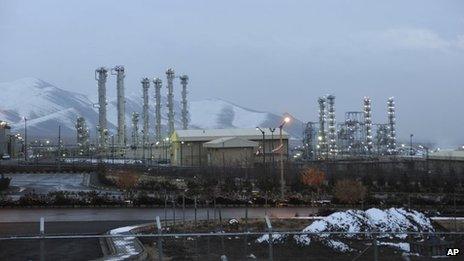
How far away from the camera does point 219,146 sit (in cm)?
8675

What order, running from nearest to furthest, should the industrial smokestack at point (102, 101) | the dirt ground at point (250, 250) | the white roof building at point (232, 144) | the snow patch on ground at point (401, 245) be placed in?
the dirt ground at point (250, 250), the snow patch on ground at point (401, 245), the white roof building at point (232, 144), the industrial smokestack at point (102, 101)

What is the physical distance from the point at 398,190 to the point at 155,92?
3463 inches

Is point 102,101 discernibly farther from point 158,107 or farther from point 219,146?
point 219,146

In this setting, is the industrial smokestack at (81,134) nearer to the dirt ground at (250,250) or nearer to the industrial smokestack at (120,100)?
the industrial smokestack at (120,100)

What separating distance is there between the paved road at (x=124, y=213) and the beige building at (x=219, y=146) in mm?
46005

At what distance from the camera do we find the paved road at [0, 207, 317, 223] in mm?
30391

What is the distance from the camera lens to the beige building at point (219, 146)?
86125 mm

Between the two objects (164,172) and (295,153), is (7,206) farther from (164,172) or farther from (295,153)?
(295,153)

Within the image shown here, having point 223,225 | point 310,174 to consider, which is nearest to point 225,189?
point 310,174

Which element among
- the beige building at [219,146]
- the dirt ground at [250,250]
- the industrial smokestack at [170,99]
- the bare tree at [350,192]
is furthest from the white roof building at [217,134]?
the dirt ground at [250,250]

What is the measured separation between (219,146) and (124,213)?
53941 millimetres

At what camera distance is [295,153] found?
423ft

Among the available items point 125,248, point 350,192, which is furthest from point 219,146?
point 125,248

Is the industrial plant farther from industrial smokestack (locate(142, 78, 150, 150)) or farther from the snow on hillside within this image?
the snow on hillside
